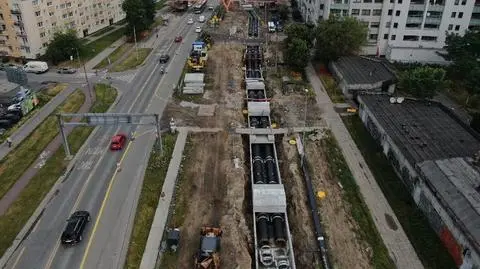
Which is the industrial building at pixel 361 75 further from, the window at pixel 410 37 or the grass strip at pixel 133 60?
the grass strip at pixel 133 60

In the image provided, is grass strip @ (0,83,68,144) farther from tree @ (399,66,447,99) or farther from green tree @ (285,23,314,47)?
tree @ (399,66,447,99)

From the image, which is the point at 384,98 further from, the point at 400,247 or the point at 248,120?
the point at 400,247

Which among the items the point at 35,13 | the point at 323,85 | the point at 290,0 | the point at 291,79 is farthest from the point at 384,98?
the point at 290,0

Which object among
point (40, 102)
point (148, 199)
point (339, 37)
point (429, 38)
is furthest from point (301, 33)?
point (148, 199)

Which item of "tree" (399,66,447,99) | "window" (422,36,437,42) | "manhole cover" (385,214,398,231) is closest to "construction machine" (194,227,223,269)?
"manhole cover" (385,214,398,231)

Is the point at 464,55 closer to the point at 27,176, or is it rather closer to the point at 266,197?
the point at 266,197

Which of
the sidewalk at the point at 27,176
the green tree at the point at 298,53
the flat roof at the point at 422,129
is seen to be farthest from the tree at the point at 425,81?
the sidewalk at the point at 27,176
